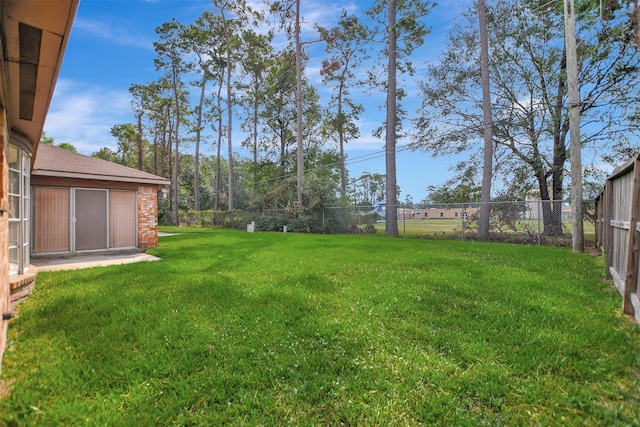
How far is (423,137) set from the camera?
15.4 metres

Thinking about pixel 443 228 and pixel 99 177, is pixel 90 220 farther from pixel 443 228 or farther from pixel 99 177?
pixel 443 228

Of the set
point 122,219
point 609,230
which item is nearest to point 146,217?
point 122,219

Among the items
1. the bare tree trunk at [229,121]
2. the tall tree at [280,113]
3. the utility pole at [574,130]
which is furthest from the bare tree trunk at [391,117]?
the bare tree trunk at [229,121]

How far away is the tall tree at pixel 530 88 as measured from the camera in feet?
37.3

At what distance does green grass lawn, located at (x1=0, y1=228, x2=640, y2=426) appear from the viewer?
1.95 metres

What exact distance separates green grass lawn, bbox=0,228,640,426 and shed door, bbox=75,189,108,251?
4168mm

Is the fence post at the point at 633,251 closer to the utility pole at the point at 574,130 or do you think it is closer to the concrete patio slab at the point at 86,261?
the utility pole at the point at 574,130

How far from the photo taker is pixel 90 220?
8.29 meters

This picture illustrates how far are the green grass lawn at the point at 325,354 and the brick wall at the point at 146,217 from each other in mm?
4630

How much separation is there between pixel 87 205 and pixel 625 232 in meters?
11.3

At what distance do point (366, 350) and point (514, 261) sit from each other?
17.8 ft

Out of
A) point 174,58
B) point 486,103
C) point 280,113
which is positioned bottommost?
point 486,103

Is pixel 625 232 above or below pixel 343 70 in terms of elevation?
below

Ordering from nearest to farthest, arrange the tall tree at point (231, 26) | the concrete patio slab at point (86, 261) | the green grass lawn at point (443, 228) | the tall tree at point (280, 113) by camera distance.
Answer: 1. the concrete patio slab at point (86, 261)
2. the green grass lawn at point (443, 228)
3. the tall tree at point (231, 26)
4. the tall tree at point (280, 113)
